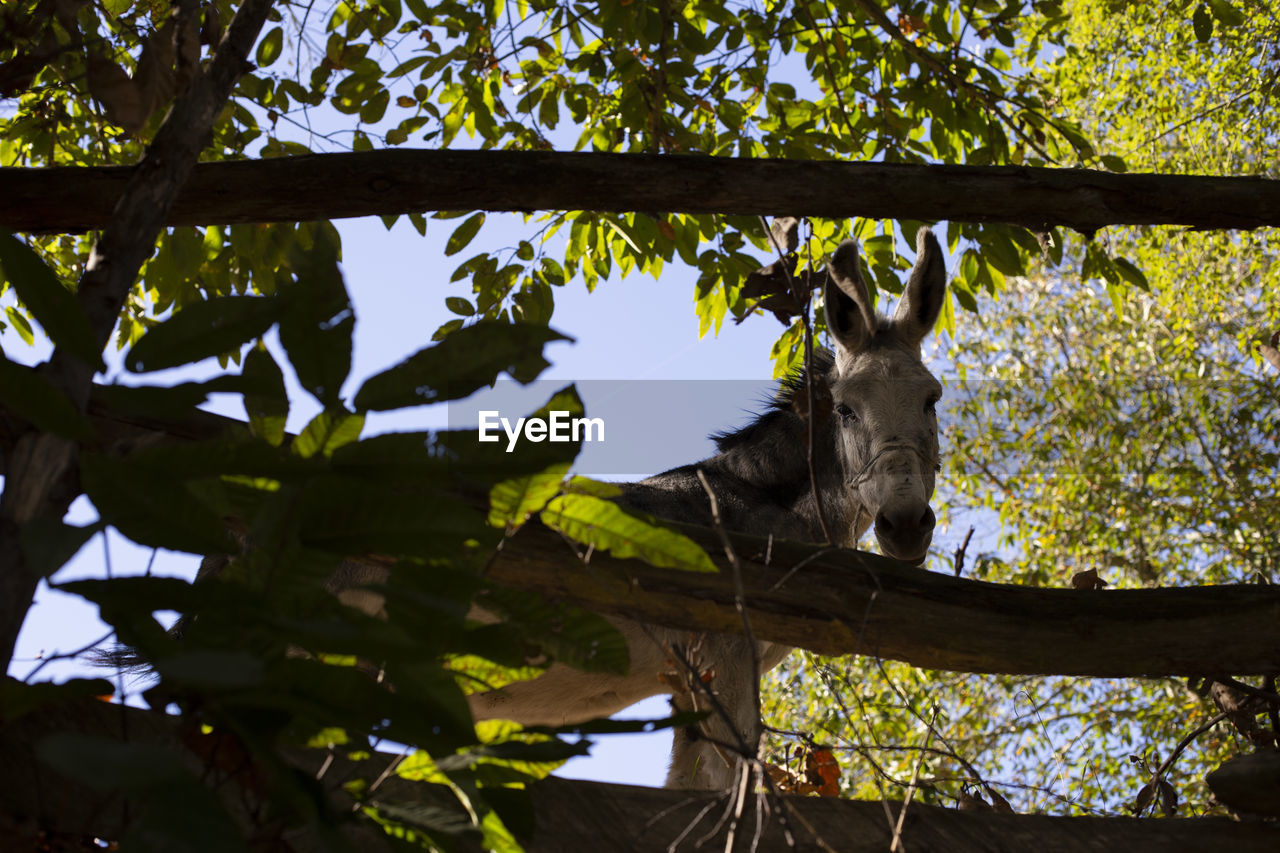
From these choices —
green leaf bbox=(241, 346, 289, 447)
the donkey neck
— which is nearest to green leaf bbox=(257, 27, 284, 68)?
the donkey neck

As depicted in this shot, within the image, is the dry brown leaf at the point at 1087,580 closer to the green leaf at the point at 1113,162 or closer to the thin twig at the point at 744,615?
the thin twig at the point at 744,615

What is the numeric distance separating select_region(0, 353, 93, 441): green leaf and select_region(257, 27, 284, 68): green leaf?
3.48 m

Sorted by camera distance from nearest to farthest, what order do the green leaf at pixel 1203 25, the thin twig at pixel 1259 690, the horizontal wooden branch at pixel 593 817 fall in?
the horizontal wooden branch at pixel 593 817 < the thin twig at pixel 1259 690 < the green leaf at pixel 1203 25

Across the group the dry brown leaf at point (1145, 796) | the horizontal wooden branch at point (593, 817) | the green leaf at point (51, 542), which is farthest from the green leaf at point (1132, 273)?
the green leaf at point (51, 542)

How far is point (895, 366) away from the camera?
14.4 feet

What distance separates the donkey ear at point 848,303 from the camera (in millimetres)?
4230

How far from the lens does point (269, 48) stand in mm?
4266

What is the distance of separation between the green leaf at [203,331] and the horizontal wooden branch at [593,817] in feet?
1.49

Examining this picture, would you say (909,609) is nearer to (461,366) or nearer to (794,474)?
(461,366)

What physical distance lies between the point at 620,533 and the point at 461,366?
36 centimetres

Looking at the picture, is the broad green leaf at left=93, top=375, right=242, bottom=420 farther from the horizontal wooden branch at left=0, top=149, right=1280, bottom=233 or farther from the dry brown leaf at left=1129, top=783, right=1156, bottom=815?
the dry brown leaf at left=1129, top=783, right=1156, bottom=815

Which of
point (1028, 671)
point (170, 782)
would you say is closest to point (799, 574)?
point (1028, 671)

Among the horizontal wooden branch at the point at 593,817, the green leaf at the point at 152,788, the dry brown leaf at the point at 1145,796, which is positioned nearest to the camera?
the green leaf at the point at 152,788

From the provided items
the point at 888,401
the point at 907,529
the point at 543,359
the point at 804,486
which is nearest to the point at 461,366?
the point at 543,359
